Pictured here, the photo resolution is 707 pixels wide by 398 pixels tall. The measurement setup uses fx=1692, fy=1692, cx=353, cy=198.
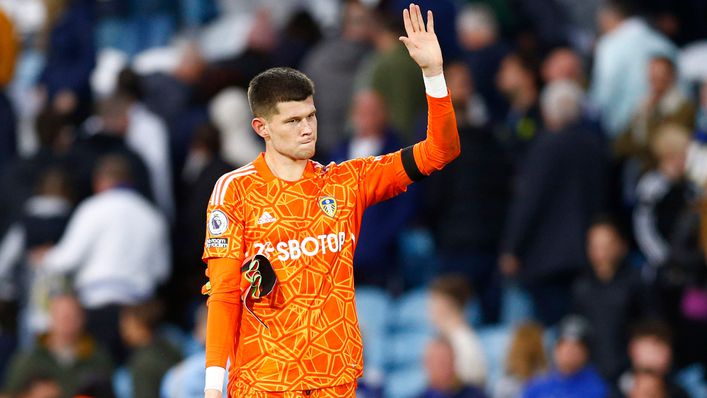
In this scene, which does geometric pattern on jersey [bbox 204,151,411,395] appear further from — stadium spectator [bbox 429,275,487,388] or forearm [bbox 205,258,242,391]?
stadium spectator [bbox 429,275,487,388]

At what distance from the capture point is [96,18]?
56.8 feet

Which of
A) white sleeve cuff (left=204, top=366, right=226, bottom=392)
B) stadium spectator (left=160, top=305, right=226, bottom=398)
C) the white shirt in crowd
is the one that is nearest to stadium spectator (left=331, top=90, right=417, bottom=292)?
the white shirt in crowd

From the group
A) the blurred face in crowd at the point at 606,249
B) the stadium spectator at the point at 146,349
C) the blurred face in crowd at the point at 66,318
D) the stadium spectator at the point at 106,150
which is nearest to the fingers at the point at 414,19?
the blurred face in crowd at the point at 606,249

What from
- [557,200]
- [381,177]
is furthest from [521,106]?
[381,177]

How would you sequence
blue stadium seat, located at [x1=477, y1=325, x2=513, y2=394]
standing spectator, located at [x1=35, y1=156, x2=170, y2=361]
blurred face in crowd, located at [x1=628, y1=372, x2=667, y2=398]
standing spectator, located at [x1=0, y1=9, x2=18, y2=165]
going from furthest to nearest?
standing spectator, located at [x1=0, y1=9, x2=18, y2=165], standing spectator, located at [x1=35, y1=156, x2=170, y2=361], blue stadium seat, located at [x1=477, y1=325, x2=513, y2=394], blurred face in crowd, located at [x1=628, y1=372, x2=667, y2=398]

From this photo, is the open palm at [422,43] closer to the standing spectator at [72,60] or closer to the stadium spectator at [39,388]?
the stadium spectator at [39,388]

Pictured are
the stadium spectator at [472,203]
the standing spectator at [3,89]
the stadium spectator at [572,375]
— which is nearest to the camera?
the stadium spectator at [572,375]

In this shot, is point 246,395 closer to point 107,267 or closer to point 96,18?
point 107,267

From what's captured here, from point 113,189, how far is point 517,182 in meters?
2.94

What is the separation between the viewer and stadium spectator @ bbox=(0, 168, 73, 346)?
12.8 m

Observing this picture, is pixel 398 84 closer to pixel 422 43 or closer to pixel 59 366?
pixel 59 366

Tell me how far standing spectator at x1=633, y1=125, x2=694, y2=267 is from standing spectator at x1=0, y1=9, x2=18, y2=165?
576 centimetres

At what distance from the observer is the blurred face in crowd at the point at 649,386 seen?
393 inches

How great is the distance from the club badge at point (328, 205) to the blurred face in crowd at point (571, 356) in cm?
488
